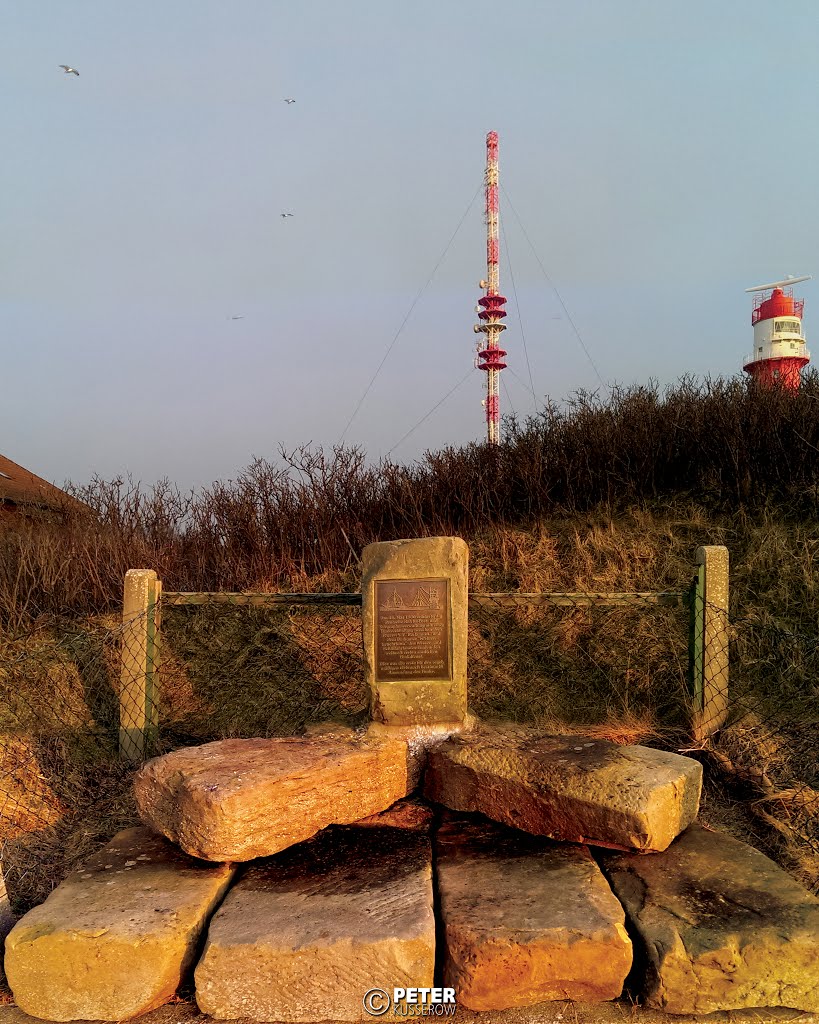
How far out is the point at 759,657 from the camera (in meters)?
5.49

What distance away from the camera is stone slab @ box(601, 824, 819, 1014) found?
246 cm

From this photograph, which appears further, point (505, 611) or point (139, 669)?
point (505, 611)

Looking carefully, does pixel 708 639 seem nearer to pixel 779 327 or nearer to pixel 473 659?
pixel 473 659

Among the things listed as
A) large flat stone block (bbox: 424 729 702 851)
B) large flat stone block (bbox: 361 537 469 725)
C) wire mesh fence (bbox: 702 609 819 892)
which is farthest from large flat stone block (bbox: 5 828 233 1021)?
wire mesh fence (bbox: 702 609 819 892)

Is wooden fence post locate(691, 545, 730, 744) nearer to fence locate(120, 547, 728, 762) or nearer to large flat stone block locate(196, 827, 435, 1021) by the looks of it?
fence locate(120, 547, 728, 762)

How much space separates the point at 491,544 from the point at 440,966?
534cm

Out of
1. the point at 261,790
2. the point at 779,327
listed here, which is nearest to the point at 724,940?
the point at 261,790

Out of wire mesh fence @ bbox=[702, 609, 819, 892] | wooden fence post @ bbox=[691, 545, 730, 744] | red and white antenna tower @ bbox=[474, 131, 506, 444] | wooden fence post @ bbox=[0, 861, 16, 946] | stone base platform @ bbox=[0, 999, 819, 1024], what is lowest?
stone base platform @ bbox=[0, 999, 819, 1024]

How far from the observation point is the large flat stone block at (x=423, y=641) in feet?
13.0

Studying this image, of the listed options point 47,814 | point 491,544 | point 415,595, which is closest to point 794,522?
point 491,544

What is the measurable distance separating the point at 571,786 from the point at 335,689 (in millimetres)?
3092

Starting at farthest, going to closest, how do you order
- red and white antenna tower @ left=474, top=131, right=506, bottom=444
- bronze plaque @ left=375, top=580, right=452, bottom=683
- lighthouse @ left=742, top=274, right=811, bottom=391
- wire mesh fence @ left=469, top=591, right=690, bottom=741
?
1. lighthouse @ left=742, top=274, right=811, bottom=391
2. red and white antenna tower @ left=474, top=131, right=506, bottom=444
3. wire mesh fence @ left=469, top=591, right=690, bottom=741
4. bronze plaque @ left=375, top=580, right=452, bottom=683

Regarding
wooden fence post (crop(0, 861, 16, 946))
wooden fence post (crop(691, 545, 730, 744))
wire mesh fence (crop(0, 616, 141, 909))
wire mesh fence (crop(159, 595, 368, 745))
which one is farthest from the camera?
wire mesh fence (crop(159, 595, 368, 745))

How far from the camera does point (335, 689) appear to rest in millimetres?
5914
